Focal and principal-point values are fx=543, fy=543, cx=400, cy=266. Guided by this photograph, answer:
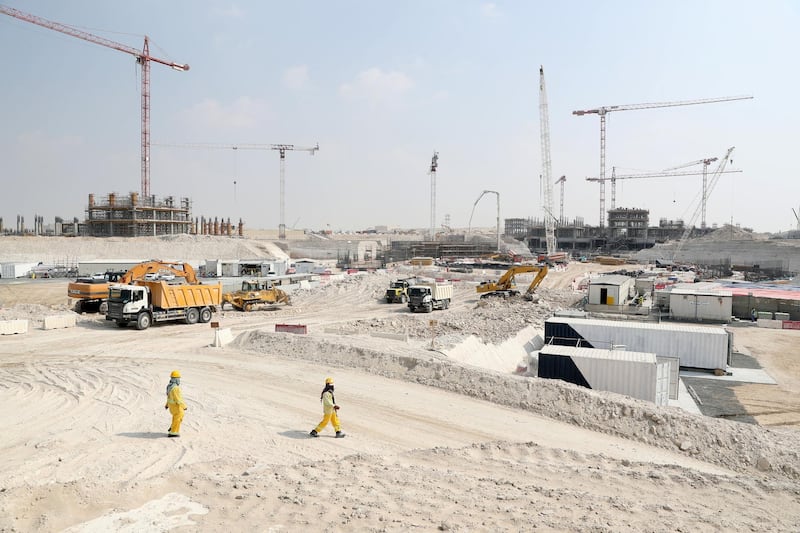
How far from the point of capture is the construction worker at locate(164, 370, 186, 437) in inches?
399

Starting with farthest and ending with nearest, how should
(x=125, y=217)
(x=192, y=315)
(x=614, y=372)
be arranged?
(x=125, y=217), (x=192, y=315), (x=614, y=372)

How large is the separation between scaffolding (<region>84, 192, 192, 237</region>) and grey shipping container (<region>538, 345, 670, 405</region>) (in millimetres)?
68136

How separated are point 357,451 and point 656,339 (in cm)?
1795

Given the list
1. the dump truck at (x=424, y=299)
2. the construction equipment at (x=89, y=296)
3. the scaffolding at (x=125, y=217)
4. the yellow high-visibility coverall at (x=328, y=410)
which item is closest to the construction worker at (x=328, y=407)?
the yellow high-visibility coverall at (x=328, y=410)

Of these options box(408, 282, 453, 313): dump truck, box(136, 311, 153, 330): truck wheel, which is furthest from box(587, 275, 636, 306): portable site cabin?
box(136, 311, 153, 330): truck wheel

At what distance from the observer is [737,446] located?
37.8 ft

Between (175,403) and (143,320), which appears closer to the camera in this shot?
(175,403)

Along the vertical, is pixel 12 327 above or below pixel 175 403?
below

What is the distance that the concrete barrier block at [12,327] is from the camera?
22.6m

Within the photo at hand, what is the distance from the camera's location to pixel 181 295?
26.1 m

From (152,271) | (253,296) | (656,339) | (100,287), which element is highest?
(152,271)

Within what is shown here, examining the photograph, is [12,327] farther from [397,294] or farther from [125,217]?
[125,217]

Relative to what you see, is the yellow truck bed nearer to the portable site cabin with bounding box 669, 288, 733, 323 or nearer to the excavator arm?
the excavator arm

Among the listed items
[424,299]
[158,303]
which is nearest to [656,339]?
[424,299]
